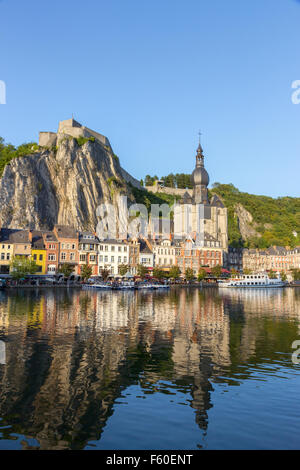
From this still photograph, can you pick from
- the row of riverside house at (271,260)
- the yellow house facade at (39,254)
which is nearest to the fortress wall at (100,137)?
the yellow house facade at (39,254)

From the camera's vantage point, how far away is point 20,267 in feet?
214

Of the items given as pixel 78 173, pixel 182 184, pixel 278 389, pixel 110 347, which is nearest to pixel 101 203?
pixel 78 173

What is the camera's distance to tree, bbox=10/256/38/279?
6462 centimetres

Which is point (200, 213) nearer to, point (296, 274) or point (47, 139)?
point (296, 274)

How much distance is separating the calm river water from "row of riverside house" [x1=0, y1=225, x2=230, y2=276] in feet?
162

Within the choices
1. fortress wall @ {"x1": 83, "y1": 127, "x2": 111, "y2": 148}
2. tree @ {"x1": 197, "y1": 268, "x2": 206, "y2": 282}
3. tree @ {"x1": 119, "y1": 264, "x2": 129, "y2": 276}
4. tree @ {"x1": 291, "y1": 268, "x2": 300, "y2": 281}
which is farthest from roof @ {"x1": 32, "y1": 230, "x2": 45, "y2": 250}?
tree @ {"x1": 291, "y1": 268, "x2": 300, "y2": 281}

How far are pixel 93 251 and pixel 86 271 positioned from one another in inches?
287

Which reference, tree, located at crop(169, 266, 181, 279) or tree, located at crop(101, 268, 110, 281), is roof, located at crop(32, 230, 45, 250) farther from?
tree, located at crop(169, 266, 181, 279)

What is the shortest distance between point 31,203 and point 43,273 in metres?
20.3

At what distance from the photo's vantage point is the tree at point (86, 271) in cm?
7438

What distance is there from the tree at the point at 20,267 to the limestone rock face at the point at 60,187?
16967mm

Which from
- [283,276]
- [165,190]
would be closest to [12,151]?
[165,190]

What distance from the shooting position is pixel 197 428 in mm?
10977
